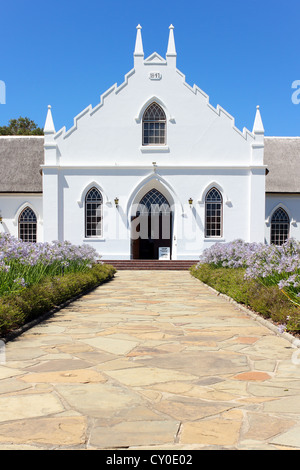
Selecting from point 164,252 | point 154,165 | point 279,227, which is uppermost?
point 154,165

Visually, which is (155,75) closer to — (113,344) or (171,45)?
(171,45)

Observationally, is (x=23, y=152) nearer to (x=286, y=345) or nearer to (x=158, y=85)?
(x=158, y=85)

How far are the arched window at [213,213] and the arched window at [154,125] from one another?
377cm

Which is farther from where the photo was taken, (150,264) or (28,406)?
(150,264)

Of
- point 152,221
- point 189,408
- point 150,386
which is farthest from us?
point 152,221

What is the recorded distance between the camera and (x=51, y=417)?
4.35m

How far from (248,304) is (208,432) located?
7.08m

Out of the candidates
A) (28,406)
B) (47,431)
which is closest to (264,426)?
(47,431)

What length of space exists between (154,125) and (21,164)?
29.8 ft

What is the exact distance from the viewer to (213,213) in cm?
2625

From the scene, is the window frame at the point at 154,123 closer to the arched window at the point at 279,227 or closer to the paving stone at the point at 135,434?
the arched window at the point at 279,227

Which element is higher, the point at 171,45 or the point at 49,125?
the point at 171,45

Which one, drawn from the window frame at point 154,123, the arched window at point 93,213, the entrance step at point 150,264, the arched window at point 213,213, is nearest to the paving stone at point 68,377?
the entrance step at point 150,264
